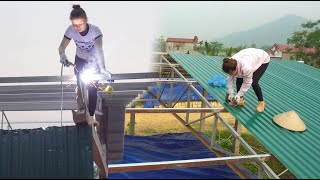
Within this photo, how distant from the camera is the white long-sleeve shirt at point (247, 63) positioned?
196 inches

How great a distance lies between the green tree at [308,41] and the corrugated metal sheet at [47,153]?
26.8 m

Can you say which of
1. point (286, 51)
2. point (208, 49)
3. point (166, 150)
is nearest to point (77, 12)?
point (166, 150)

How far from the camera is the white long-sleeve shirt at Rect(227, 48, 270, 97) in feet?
16.3

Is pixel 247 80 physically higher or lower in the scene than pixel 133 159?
higher

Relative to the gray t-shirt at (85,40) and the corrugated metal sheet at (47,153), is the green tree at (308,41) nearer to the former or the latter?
the gray t-shirt at (85,40)

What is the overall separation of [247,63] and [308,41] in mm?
26119

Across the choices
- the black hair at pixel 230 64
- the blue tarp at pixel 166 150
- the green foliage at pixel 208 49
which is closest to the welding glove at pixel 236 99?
the black hair at pixel 230 64

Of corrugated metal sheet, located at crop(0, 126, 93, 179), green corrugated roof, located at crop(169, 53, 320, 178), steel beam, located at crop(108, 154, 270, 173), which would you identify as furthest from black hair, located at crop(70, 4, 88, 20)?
green corrugated roof, located at crop(169, 53, 320, 178)

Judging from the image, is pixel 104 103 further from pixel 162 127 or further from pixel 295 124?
pixel 162 127

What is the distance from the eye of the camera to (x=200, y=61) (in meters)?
9.12

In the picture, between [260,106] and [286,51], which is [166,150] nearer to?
[260,106]

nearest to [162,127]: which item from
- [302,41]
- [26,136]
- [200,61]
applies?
[200,61]

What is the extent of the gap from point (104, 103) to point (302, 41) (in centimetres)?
2764

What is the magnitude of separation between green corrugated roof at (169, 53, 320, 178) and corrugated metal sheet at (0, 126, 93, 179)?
2.38 metres
